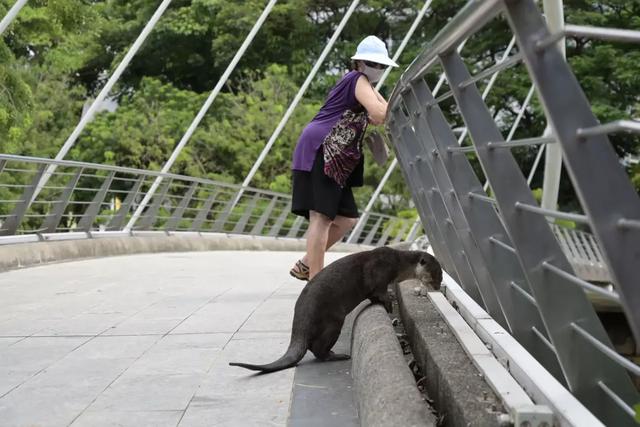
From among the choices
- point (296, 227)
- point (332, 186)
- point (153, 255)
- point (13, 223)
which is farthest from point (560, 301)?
point (296, 227)

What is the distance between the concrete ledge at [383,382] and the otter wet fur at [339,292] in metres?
0.14

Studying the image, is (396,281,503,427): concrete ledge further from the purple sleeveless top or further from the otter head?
the purple sleeveless top

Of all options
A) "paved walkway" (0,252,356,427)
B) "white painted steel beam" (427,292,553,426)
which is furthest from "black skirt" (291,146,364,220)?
"white painted steel beam" (427,292,553,426)

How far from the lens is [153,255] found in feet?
39.7

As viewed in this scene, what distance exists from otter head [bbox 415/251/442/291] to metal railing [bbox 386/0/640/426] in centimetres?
75

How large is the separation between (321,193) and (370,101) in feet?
1.91

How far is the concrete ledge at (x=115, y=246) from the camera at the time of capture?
30.7ft

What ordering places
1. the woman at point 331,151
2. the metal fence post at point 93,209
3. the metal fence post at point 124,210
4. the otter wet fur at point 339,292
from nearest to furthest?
the otter wet fur at point 339,292
the woman at point 331,151
the metal fence post at point 93,209
the metal fence post at point 124,210

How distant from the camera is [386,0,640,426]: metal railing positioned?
180 cm

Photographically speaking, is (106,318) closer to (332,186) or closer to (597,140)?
(332,186)

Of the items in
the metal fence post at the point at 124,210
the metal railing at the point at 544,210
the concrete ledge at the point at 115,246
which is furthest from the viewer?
the metal fence post at the point at 124,210

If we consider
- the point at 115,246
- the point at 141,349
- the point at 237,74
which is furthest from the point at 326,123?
the point at 237,74

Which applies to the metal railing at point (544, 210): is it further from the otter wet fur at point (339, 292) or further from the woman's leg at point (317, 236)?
the woman's leg at point (317, 236)

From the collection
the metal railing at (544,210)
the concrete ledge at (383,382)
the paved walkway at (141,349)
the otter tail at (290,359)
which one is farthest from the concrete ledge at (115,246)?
the metal railing at (544,210)
